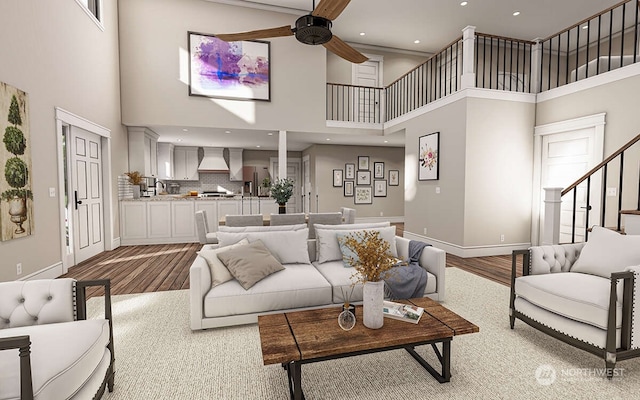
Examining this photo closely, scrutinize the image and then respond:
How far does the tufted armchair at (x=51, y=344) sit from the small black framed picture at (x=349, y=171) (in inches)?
330

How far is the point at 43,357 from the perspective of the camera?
4.60 ft

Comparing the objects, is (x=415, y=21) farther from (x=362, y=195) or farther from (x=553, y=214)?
(x=553, y=214)

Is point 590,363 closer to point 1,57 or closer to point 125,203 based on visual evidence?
point 1,57

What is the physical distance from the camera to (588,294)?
2158 mm

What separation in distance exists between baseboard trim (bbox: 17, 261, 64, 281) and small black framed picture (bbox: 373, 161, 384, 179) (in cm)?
805

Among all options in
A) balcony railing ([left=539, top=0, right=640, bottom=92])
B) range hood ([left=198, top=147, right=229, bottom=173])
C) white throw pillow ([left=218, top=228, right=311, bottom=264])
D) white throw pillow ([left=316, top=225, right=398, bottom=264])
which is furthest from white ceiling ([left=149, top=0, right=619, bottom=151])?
white throw pillow ([left=316, top=225, right=398, bottom=264])

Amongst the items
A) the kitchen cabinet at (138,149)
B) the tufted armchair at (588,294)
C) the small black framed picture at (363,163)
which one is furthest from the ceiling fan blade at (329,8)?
the small black framed picture at (363,163)

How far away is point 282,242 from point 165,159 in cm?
725

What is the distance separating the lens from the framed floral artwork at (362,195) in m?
9.98

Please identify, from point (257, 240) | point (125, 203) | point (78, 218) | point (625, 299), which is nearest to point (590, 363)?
point (625, 299)

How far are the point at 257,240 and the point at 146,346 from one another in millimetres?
1243

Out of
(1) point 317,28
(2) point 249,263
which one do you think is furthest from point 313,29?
(2) point 249,263

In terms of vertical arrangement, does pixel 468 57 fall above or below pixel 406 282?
above

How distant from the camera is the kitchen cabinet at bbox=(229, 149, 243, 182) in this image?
10.2 m
